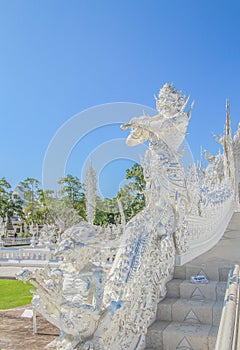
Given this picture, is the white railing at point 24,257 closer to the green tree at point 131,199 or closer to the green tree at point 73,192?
the green tree at point 131,199

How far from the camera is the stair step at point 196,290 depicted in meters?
2.97

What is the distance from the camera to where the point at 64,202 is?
2616 centimetres

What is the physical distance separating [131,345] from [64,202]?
79.6ft

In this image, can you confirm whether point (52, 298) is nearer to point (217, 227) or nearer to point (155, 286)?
point (155, 286)

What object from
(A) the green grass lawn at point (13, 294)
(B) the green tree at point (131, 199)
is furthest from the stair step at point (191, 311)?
(B) the green tree at point (131, 199)

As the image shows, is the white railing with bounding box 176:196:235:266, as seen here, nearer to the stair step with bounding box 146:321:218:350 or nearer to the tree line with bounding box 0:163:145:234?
the stair step with bounding box 146:321:218:350

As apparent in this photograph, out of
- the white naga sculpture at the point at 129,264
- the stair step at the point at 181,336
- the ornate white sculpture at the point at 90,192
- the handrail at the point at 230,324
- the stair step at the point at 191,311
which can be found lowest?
the stair step at the point at 181,336

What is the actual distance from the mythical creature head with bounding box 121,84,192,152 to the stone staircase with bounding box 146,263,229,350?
5.65ft

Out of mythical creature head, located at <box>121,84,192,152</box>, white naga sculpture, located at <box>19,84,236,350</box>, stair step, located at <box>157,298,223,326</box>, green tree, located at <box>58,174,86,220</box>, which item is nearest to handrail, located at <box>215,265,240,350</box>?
stair step, located at <box>157,298,223,326</box>

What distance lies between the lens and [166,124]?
410 centimetres

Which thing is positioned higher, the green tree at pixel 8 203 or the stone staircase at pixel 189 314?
the green tree at pixel 8 203

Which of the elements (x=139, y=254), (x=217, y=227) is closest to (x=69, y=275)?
(x=139, y=254)

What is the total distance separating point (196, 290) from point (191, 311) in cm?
31

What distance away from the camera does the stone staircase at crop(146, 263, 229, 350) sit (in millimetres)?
2494
